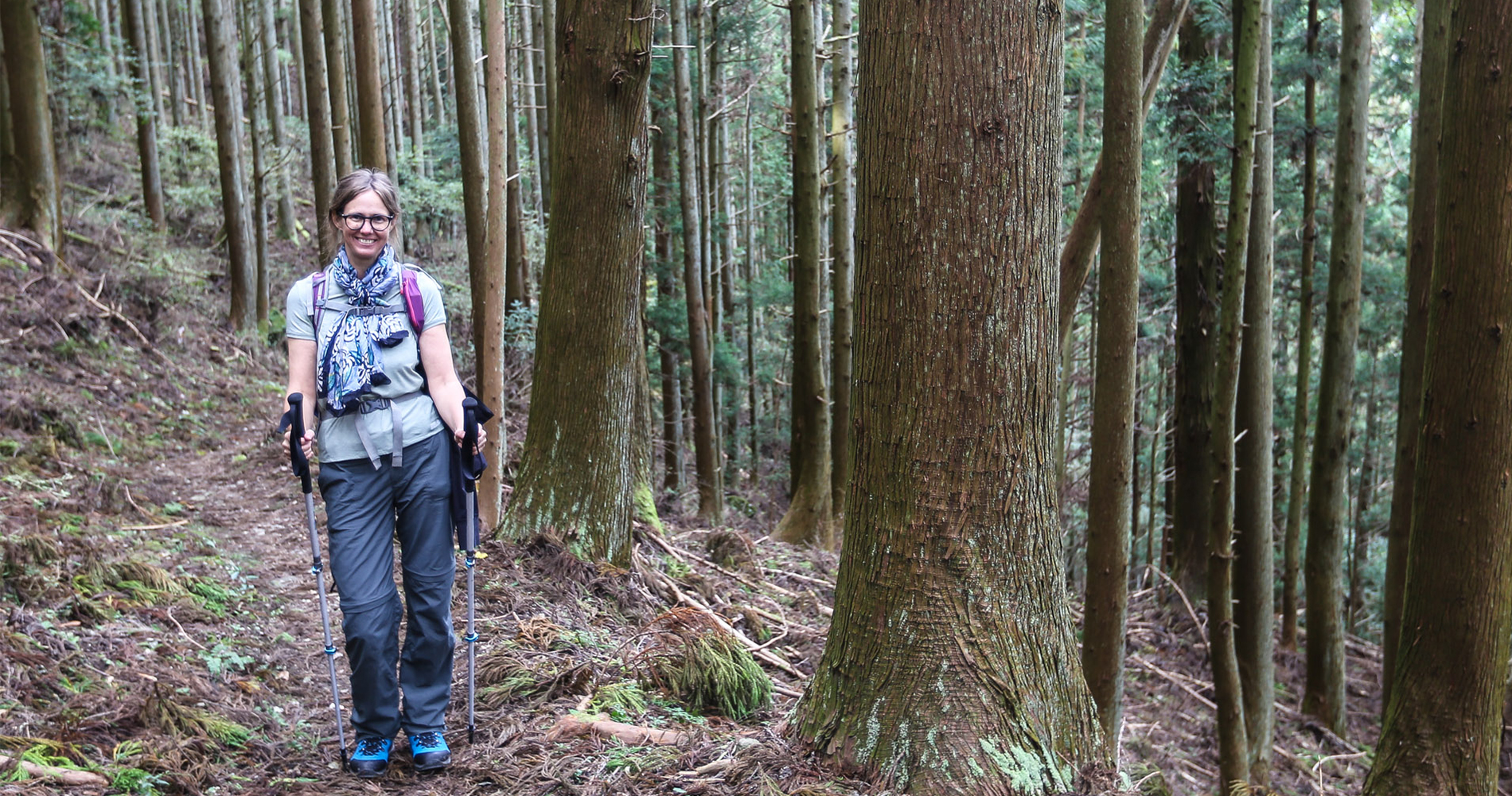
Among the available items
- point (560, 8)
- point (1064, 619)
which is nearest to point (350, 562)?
point (1064, 619)

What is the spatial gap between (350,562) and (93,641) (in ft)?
6.59

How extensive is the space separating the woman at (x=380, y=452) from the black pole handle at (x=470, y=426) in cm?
2

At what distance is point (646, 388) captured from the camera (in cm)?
949

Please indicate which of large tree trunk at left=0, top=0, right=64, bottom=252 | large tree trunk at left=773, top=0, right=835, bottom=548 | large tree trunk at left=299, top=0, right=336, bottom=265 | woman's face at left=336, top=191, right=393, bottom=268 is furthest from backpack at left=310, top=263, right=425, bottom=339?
large tree trunk at left=0, top=0, right=64, bottom=252

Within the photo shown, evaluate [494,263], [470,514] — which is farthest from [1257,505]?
[470,514]

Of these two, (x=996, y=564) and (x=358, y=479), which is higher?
(x=358, y=479)

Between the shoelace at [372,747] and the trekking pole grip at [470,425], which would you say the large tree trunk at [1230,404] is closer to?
the trekking pole grip at [470,425]

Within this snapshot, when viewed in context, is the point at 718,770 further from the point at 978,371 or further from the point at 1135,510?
the point at 1135,510

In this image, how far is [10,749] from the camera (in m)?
3.24

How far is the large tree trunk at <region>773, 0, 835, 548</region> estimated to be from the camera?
31.6ft

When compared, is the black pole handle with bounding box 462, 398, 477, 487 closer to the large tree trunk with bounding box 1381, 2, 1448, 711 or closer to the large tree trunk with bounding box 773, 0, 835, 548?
the large tree trunk with bounding box 773, 0, 835, 548

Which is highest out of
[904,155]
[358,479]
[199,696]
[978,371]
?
[904,155]

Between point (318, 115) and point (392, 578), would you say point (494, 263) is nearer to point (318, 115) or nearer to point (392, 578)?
point (392, 578)

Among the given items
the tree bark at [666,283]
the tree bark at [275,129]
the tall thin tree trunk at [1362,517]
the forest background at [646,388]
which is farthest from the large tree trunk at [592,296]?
the tall thin tree trunk at [1362,517]
